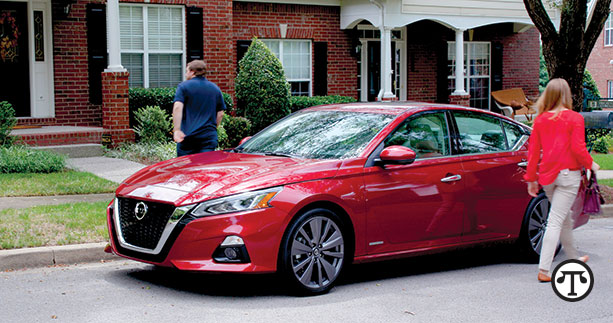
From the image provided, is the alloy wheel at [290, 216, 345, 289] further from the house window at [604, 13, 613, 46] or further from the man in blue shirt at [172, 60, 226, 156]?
the house window at [604, 13, 613, 46]

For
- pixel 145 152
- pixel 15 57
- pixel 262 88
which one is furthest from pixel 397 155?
pixel 15 57

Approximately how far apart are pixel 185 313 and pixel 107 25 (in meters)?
11.3

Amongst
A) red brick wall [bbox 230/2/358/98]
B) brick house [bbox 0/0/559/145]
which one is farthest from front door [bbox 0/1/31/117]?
red brick wall [bbox 230/2/358/98]

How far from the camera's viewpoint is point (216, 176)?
6.46m

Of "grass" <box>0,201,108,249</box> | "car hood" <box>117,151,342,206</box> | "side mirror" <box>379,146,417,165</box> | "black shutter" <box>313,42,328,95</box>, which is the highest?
"black shutter" <box>313,42,328,95</box>

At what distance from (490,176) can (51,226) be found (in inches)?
174

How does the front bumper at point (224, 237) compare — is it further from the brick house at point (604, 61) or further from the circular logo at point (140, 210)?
the brick house at point (604, 61)

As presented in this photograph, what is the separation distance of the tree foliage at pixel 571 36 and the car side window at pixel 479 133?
4.18 metres

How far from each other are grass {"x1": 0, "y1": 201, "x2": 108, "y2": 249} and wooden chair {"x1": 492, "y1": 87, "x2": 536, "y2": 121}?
16514mm

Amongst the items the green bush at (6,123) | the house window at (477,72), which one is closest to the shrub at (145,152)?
the green bush at (6,123)

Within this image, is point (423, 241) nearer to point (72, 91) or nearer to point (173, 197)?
point (173, 197)

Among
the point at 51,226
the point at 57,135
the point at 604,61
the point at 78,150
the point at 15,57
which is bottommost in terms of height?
the point at 51,226

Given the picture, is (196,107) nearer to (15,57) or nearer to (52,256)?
(52,256)

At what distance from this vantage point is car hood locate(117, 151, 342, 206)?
20.4 ft
